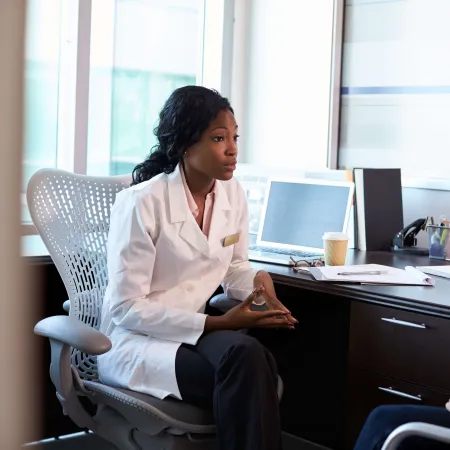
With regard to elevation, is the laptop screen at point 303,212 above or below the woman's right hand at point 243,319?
above

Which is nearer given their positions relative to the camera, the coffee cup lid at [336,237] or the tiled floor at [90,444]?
the coffee cup lid at [336,237]

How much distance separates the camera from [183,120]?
73.2 inches

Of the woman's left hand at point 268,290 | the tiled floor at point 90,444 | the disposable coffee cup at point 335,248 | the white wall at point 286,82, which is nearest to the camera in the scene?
the woman's left hand at point 268,290

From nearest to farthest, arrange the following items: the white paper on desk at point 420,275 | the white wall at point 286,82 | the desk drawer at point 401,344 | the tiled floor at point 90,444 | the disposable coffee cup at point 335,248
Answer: the desk drawer at point 401,344 → the white paper on desk at point 420,275 → the disposable coffee cup at point 335,248 → the tiled floor at point 90,444 → the white wall at point 286,82

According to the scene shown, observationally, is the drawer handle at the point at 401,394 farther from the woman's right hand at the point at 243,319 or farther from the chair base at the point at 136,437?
the chair base at the point at 136,437

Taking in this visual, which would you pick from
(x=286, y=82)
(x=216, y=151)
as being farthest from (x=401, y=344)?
(x=286, y=82)

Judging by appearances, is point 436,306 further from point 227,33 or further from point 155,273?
point 227,33

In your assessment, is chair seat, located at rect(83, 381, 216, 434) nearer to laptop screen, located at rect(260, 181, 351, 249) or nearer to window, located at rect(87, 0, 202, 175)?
laptop screen, located at rect(260, 181, 351, 249)

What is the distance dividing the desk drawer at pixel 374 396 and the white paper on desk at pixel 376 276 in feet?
0.75

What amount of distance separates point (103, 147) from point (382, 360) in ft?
4.53

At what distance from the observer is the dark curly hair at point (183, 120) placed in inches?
73.0

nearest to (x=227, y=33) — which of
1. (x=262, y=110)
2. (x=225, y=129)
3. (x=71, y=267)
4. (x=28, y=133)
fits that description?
(x=262, y=110)

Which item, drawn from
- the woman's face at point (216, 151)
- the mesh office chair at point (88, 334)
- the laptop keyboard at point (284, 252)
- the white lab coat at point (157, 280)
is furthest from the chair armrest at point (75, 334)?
the laptop keyboard at point (284, 252)

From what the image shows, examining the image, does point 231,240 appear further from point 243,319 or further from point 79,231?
point 79,231
